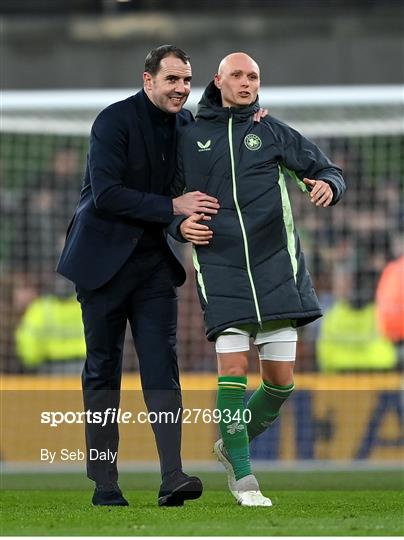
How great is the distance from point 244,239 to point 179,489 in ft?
3.29

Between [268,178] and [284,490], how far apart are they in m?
2.09

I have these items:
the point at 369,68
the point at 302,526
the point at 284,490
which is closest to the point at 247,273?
the point at 302,526

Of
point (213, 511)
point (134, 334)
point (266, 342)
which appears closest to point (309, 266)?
point (134, 334)

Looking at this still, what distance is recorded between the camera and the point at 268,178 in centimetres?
577

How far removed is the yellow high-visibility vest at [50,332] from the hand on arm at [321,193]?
6.37 m

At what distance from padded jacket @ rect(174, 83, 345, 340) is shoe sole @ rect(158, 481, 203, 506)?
58cm

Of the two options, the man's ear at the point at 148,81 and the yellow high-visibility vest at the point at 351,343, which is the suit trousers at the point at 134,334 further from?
the yellow high-visibility vest at the point at 351,343

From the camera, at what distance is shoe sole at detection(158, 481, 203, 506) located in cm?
571

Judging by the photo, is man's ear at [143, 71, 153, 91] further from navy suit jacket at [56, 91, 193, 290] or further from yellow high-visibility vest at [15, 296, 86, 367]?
yellow high-visibility vest at [15, 296, 86, 367]

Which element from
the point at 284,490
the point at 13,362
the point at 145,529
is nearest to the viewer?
the point at 145,529

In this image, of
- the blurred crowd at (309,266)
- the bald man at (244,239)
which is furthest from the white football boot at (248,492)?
the blurred crowd at (309,266)

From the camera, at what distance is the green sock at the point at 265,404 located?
591cm

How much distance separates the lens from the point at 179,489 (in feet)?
18.8

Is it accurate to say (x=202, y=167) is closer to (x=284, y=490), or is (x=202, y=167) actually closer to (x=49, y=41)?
(x=284, y=490)
